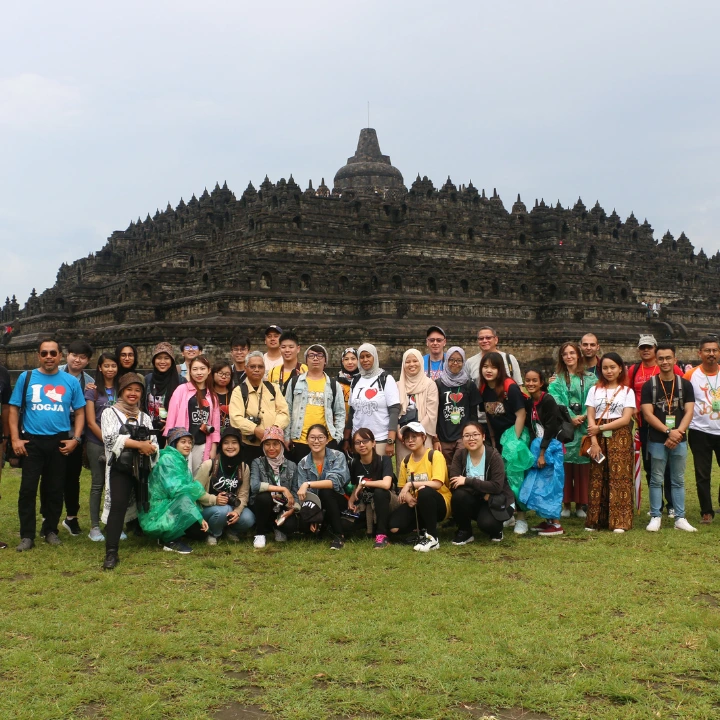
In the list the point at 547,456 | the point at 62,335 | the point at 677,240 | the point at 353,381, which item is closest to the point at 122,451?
the point at 353,381

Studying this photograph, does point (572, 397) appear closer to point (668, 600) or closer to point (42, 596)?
point (668, 600)

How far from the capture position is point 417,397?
1101cm

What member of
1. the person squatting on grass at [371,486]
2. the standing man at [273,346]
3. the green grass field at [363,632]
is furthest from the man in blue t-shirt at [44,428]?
the person squatting on grass at [371,486]

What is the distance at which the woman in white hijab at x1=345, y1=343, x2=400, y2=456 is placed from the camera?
10.7 metres

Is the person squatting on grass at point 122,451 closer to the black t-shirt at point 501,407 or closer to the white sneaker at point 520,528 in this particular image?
the black t-shirt at point 501,407

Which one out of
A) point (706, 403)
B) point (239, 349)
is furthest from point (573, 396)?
point (239, 349)

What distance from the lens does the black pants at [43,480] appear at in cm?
1009

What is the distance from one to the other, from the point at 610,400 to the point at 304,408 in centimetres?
431

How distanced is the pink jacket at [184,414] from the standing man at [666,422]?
6057 millimetres

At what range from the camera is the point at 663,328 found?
44.6m

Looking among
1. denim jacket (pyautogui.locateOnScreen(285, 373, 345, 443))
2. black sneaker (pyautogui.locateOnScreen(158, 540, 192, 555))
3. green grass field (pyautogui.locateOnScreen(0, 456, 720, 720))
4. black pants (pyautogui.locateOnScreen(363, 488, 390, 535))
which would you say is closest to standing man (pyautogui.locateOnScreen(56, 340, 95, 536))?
green grass field (pyautogui.locateOnScreen(0, 456, 720, 720))

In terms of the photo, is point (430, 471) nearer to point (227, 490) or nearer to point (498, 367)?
point (498, 367)

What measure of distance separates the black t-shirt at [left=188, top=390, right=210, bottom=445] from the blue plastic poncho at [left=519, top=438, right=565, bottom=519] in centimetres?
453

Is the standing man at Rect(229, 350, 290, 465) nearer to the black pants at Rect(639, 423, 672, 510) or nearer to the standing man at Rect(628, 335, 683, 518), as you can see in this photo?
the standing man at Rect(628, 335, 683, 518)
